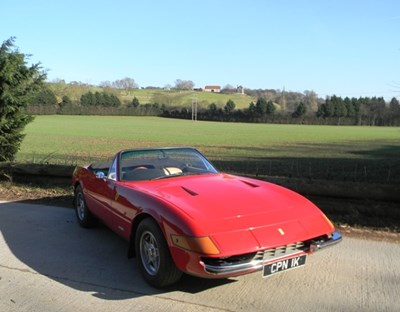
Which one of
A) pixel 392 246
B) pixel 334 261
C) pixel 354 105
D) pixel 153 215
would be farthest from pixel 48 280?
pixel 354 105

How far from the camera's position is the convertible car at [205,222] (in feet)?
12.2

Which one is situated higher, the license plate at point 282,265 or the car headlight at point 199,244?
the car headlight at point 199,244

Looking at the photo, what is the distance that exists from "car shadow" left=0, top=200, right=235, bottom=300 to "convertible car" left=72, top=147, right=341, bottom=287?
0.84 feet

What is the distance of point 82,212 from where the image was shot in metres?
6.61

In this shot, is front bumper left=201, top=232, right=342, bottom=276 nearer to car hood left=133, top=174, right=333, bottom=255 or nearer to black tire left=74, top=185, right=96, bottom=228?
car hood left=133, top=174, right=333, bottom=255

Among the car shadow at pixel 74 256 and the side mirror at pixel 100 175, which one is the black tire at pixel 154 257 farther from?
the side mirror at pixel 100 175

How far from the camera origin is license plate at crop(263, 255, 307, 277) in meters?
3.73

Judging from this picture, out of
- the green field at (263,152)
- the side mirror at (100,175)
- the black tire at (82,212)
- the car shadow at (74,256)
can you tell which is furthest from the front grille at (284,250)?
the green field at (263,152)

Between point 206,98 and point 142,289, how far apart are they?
6233 inches

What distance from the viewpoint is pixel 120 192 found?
16.8 feet

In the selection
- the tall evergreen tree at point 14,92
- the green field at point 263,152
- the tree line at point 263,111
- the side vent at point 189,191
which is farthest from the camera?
the tree line at point 263,111

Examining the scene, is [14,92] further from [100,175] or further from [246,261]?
[246,261]

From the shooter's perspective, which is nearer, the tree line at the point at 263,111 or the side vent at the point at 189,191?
the side vent at the point at 189,191

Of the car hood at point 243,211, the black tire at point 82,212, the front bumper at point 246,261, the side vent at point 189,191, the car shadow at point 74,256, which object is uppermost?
the side vent at point 189,191
